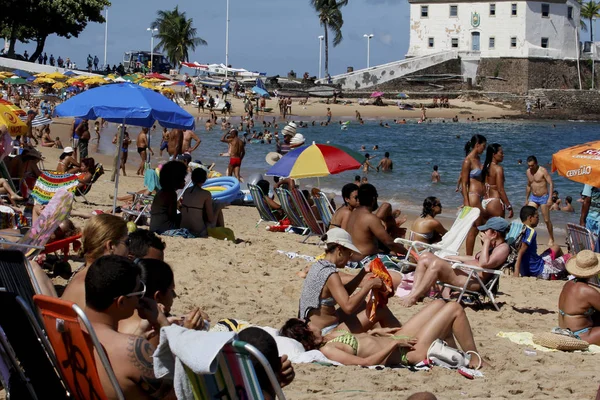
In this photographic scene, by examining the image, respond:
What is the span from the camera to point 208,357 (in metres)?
2.85

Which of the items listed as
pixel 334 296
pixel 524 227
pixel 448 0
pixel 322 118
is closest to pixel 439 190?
pixel 524 227

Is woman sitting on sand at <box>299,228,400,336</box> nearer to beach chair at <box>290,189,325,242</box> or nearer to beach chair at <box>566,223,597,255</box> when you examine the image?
beach chair at <box>566,223,597,255</box>

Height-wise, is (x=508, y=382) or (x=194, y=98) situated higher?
(x=194, y=98)

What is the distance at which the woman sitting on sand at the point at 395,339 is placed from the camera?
5.37 meters

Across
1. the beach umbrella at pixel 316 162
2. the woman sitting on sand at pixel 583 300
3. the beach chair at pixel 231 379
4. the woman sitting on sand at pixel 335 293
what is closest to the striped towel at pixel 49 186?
the beach umbrella at pixel 316 162

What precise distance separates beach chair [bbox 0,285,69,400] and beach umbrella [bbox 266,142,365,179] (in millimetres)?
7100

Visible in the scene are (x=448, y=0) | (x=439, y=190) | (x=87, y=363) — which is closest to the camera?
(x=87, y=363)

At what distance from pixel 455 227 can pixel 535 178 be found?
467cm

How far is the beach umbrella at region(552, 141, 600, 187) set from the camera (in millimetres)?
8305

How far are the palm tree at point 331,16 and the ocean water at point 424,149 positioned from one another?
25.5m

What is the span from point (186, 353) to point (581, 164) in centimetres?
646

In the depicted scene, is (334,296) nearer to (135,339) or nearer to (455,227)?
(135,339)

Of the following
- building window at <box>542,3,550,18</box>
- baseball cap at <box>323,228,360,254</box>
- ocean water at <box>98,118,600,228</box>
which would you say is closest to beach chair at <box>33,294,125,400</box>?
baseball cap at <box>323,228,360,254</box>

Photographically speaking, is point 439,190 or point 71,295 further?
point 439,190
